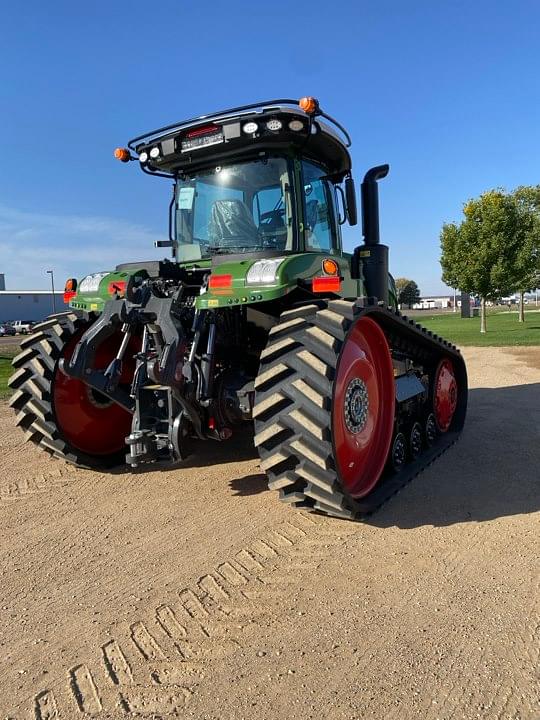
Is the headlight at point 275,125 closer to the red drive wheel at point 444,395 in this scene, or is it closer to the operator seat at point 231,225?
the operator seat at point 231,225

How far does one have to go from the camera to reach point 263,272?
4148 millimetres

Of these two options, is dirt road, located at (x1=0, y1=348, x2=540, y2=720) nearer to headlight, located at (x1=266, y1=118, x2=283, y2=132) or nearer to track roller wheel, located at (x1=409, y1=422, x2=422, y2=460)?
track roller wheel, located at (x1=409, y1=422, x2=422, y2=460)

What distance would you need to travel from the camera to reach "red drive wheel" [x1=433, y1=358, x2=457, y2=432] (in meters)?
6.80

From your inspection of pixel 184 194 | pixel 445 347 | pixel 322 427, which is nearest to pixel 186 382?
pixel 322 427

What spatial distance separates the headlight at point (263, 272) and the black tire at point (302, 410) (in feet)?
1.15

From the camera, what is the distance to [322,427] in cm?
382

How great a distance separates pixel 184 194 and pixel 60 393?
2.27 metres

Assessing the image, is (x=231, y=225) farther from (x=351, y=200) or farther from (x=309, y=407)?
(x=309, y=407)

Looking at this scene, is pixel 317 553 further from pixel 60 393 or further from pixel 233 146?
pixel 233 146

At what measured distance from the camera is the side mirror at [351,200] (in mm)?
5352

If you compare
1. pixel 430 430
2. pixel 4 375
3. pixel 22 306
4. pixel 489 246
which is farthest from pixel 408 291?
pixel 430 430

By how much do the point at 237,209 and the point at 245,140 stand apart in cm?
65

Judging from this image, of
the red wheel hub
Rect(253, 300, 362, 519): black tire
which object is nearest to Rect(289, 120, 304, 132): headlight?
Rect(253, 300, 362, 519): black tire

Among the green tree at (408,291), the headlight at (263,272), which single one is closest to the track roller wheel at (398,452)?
the headlight at (263,272)
